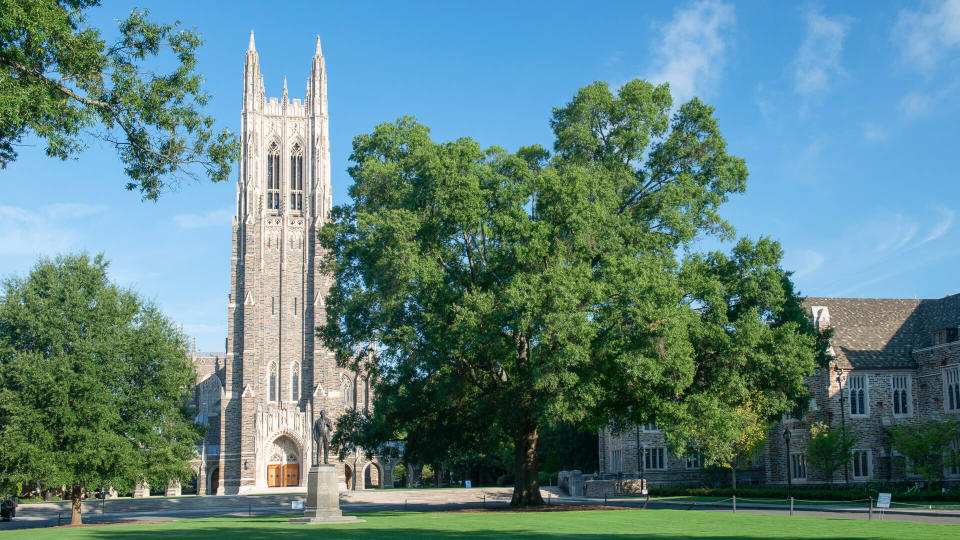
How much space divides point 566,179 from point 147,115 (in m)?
14.5

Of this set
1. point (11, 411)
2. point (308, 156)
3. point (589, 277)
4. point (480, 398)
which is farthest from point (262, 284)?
point (589, 277)

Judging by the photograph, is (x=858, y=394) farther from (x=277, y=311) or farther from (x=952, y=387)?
(x=277, y=311)

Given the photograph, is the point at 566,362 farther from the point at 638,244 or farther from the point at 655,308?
the point at 638,244

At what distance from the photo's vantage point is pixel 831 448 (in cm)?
3891

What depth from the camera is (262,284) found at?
7100cm

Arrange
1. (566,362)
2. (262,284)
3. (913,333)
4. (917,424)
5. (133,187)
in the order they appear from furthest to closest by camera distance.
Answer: (262,284) < (913,333) < (917,424) < (566,362) < (133,187)

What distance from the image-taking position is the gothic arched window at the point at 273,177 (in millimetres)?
74250

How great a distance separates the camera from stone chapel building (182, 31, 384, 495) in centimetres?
6769

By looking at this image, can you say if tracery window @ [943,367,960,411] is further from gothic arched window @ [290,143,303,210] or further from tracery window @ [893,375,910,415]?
gothic arched window @ [290,143,303,210]

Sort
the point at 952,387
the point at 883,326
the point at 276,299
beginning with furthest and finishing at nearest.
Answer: the point at 276,299, the point at 883,326, the point at 952,387

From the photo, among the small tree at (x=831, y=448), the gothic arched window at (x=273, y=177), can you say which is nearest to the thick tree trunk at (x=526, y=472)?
the small tree at (x=831, y=448)

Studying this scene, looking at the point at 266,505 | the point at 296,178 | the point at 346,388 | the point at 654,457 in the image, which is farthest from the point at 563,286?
the point at 346,388

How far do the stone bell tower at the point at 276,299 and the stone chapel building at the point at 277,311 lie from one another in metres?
0.08

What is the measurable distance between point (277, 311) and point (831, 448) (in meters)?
46.2
